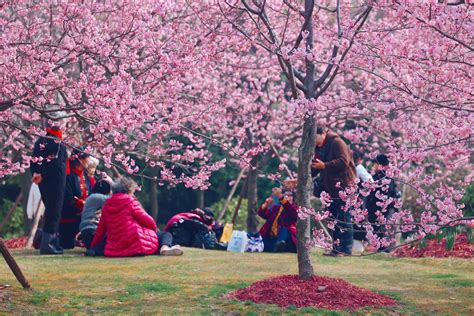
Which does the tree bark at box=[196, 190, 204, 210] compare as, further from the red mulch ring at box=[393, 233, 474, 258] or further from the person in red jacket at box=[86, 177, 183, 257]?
the person in red jacket at box=[86, 177, 183, 257]

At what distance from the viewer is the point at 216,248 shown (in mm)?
14523

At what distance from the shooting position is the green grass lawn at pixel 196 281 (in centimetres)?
869

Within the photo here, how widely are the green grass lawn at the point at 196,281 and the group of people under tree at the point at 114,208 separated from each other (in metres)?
0.34

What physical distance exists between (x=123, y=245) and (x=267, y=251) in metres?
2.79

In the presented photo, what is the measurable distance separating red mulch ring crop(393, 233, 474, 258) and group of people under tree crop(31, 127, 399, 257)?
1351 mm

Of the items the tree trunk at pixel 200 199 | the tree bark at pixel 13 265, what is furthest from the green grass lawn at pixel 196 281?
the tree trunk at pixel 200 199

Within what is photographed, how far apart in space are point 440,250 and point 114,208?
5.44 m

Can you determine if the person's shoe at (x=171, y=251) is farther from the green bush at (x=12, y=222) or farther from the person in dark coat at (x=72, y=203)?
the green bush at (x=12, y=222)

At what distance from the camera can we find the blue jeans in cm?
1413

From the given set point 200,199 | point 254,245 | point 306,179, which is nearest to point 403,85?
point 306,179

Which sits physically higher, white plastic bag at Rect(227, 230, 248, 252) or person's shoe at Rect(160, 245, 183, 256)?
white plastic bag at Rect(227, 230, 248, 252)

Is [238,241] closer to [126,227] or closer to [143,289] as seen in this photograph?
[126,227]

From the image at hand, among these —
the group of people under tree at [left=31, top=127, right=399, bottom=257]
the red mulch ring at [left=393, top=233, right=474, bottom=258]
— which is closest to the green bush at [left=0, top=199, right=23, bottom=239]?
the group of people under tree at [left=31, top=127, right=399, bottom=257]

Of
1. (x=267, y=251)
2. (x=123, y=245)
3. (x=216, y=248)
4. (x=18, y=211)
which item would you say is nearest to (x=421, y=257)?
(x=267, y=251)
